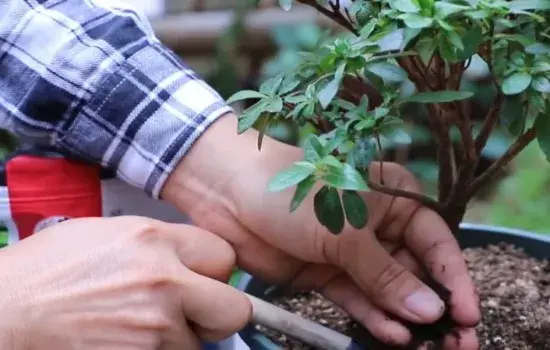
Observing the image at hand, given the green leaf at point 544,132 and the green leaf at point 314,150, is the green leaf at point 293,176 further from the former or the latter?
the green leaf at point 544,132

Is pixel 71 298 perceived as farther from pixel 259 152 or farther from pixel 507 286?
pixel 507 286

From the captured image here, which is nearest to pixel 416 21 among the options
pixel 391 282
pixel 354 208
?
pixel 354 208

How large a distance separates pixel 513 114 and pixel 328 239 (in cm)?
18

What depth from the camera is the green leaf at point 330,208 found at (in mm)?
508

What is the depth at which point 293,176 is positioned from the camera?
479mm

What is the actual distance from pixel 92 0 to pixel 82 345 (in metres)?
0.35

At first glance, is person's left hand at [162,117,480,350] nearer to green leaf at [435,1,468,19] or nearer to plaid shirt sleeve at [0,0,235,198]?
plaid shirt sleeve at [0,0,235,198]

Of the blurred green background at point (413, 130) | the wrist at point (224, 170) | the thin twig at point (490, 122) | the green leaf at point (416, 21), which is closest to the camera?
the green leaf at point (416, 21)

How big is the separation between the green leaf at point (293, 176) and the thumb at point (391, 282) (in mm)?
145

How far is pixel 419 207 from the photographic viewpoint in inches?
25.5

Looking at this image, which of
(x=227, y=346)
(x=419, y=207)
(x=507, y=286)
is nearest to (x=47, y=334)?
(x=227, y=346)

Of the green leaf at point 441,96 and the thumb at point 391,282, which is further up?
the green leaf at point 441,96

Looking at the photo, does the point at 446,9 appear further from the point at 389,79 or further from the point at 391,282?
the point at 391,282

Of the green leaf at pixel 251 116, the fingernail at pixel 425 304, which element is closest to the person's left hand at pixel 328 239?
the fingernail at pixel 425 304
